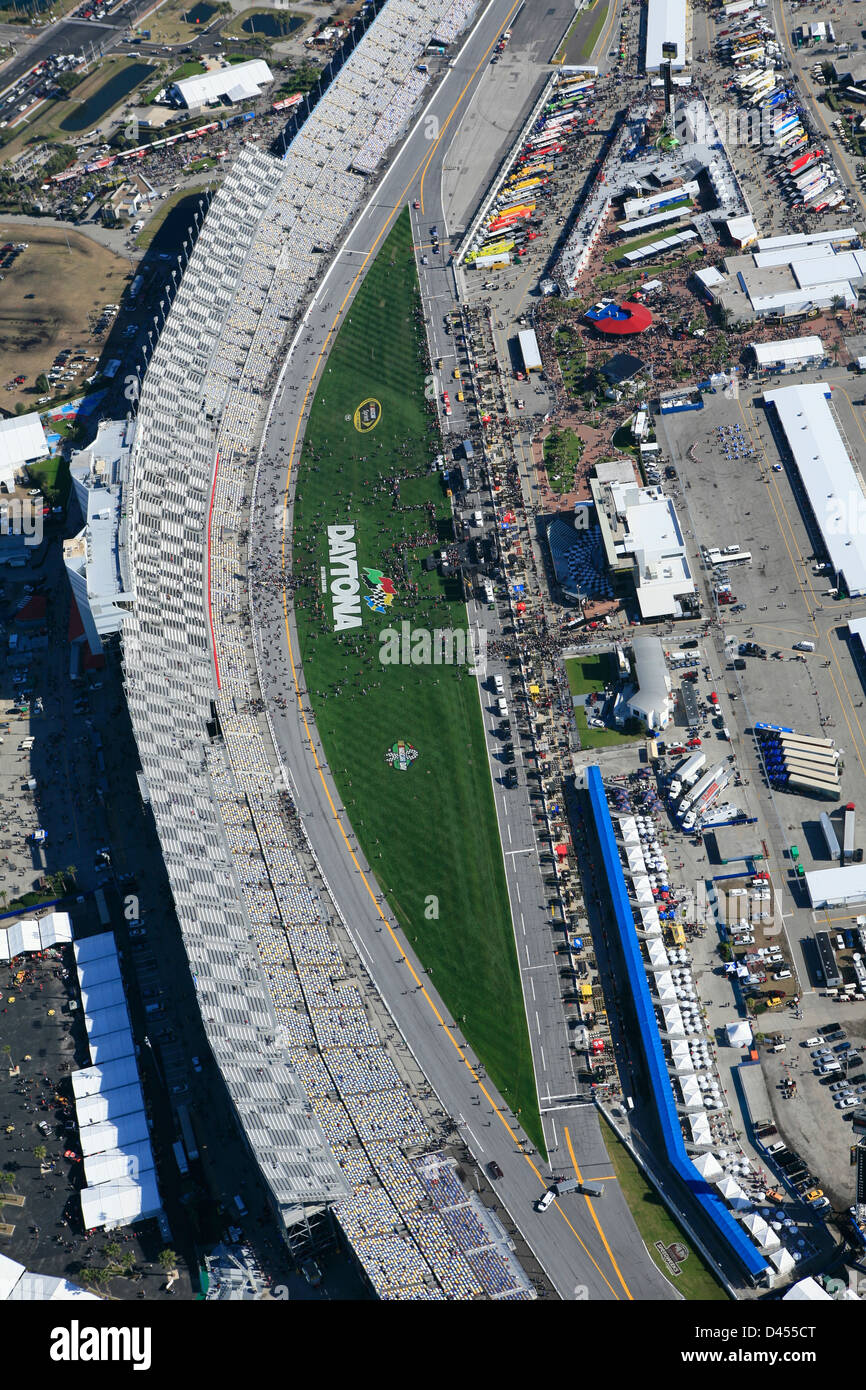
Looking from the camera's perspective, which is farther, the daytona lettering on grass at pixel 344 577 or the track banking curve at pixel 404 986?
the daytona lettering on grass at pixel 344 577

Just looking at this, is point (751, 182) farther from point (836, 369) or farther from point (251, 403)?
point (251, 403)

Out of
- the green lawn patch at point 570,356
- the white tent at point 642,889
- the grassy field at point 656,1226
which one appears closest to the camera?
the grassy field at point 656,1226

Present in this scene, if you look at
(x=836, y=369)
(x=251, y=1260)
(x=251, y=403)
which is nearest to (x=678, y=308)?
(x=836, y=369)

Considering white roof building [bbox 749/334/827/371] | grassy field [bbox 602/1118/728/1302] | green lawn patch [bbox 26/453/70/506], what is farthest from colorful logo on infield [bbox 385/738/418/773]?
white roof building [bbox 749/334/827/371]

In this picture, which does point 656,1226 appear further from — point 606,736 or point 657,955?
point 606,736

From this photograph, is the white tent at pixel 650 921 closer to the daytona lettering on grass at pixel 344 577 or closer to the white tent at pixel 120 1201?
the daytona lettering on grass at pixel 344 577

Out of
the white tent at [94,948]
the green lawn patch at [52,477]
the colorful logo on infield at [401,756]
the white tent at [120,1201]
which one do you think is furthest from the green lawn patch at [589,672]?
the green lawn patch at [52,477]

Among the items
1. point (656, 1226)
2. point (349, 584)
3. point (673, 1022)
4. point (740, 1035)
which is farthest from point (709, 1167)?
point (349, 584)
